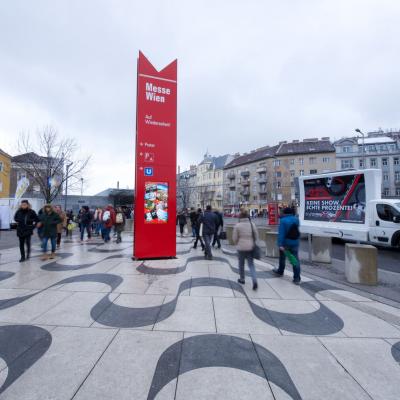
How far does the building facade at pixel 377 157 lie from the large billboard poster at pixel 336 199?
2090 inches

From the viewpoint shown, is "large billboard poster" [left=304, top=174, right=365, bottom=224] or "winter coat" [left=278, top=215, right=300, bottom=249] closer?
"winter coat" [left=278, top=215, right=300, bottom=249]

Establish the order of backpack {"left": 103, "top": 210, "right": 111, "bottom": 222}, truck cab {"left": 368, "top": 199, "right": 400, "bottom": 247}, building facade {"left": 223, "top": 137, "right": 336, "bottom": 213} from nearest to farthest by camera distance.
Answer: truck cab {"left": 368, "top": 199, "right": 400, "bottom": 247}, backpack {"left": 103, "top": 210, "right": 111, "bottom": 222}, building facade {"left": 223, "top": 137, "right": 336, "bottom": 213}

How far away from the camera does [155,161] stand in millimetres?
7777

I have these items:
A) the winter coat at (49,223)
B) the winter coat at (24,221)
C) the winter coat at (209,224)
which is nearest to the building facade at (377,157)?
the winter coat at (209,224)

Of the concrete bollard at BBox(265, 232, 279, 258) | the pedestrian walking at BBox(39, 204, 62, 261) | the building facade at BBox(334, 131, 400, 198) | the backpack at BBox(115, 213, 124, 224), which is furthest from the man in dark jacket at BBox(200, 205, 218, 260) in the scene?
the building facade at BBox(334, 131, 400, 198)

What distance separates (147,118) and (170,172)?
73.2 inches

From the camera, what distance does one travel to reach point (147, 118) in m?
7.71

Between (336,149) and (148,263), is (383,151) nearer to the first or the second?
(336,149)

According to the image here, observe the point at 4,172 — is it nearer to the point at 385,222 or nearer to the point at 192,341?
the point at 192,341

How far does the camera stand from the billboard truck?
9703mm

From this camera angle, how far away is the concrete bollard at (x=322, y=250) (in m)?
8.29

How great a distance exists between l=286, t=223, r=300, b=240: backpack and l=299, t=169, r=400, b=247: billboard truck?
15.9 feet

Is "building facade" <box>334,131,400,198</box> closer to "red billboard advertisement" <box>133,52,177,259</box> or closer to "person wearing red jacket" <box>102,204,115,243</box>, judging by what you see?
"person wearing red jacket" <box>102,204,115,243</box>

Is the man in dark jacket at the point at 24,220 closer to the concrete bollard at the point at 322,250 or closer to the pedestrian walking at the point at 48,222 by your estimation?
the pedestrian walking at the point at 48,222
